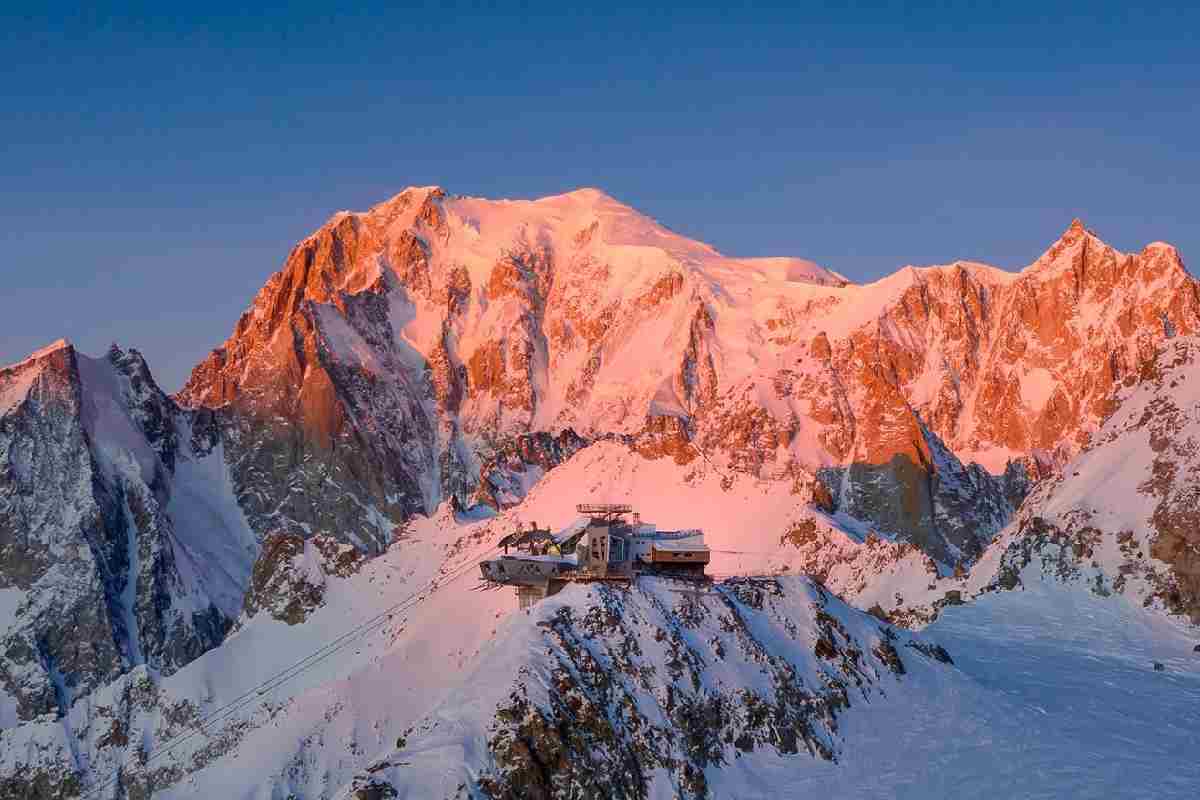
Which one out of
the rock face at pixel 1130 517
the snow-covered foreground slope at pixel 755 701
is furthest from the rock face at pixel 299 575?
the rock face at pixel 1130 517

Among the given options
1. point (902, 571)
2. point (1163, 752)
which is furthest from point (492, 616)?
point (1163, 752)

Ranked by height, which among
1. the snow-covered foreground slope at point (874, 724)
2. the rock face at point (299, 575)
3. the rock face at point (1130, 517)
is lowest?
the snow-covered foreground slope at point (874, 724)

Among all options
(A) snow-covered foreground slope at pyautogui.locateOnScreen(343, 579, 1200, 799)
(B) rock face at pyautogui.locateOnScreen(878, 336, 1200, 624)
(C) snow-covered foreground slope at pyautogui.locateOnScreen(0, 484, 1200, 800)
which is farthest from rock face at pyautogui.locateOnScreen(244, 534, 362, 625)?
(A) snow-covered foreground slope at pyautogui.locateOnScreen(343, 579, 1200, 799)

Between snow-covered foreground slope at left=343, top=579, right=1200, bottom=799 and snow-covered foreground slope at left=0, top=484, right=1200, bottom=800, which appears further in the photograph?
snow-covered foreground slope at left=0, top=484, right=1200, bottom=800

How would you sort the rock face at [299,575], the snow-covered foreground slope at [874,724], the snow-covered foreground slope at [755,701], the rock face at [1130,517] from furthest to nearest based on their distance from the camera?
1. the rock face at [299,575]
2. the rock face at [1130,517]
3. the snow-covered foreground slope at [755,701]
4. the snow-covered foreground slope at [874,724]

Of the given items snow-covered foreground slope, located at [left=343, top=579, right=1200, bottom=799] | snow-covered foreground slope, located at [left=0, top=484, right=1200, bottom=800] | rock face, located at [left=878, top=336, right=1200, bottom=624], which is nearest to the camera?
snow-covered foreground slope, located at [left=343, top=579, right=1200, bottom=799]

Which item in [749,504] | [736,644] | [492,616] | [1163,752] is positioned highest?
[749,504]

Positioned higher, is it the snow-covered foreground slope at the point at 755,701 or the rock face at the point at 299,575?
the rock face at the point at 299,575

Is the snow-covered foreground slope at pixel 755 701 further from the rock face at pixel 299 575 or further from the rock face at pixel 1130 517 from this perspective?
the rock face at pixel 299 575

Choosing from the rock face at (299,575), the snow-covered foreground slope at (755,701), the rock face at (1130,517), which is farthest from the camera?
the rock face at (299,575)

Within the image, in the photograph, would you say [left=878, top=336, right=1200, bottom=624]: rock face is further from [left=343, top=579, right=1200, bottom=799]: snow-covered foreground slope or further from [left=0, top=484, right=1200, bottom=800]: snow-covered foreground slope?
[left=343, top=579, right=1200, bottom=799]: snow-covered foreground slope

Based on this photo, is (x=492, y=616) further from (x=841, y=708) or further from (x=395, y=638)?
(x=841, y=708)
